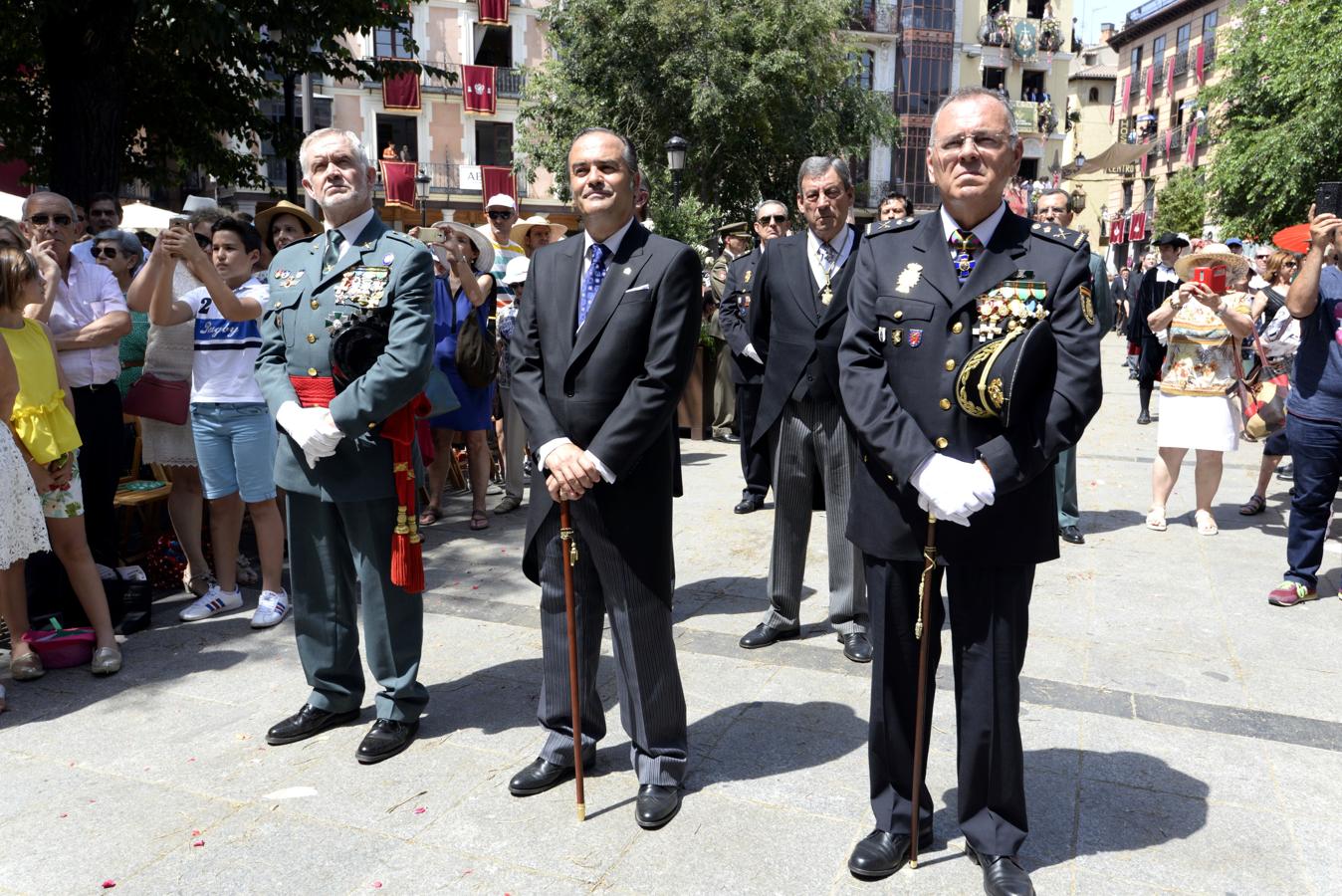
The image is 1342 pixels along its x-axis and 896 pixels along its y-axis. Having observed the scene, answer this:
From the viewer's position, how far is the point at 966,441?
2.82 m

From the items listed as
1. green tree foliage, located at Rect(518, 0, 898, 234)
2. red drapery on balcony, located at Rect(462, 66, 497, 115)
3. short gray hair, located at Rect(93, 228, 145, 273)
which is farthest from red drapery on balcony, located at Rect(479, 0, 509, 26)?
short gray hair, located at Rect(93, 228, 145, 273)

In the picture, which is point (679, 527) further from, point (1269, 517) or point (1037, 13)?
point (1037, 13)

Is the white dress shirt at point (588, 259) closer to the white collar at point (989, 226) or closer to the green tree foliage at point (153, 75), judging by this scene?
the white collar at point (989, 226)

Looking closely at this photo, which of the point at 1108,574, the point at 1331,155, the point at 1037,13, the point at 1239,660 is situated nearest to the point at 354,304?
the point at 1239,660

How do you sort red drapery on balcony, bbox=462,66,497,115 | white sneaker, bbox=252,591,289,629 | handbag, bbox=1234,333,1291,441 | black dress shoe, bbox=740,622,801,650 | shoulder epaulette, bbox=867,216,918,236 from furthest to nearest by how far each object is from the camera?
red drapery on balcony, bbox=462,66,497,115
handbag, bbox=1234,333,1291,441
white sneaker, bbox=252,591,289,629
black dress shoe, bbox=740,622,801,650
shoulder epaulette, bbox=867,216,918,236

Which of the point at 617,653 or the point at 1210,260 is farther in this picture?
the point at 1210,260

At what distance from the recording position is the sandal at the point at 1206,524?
736cm

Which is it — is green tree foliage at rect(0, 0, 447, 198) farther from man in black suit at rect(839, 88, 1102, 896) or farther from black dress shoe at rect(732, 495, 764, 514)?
man in black suit at rect(839, 88, 1102, 896)

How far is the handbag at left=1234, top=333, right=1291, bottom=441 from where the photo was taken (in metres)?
7.19

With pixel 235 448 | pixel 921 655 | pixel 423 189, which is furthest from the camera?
pixel 423 189

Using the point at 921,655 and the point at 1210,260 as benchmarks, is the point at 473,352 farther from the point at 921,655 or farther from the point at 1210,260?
the point at 1210,260

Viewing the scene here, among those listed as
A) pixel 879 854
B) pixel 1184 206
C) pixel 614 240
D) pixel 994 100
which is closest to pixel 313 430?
pixel 614 240

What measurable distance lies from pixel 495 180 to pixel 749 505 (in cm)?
3227

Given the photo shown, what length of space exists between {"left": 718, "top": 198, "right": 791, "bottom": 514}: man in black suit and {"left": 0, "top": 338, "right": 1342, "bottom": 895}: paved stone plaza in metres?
1.37
